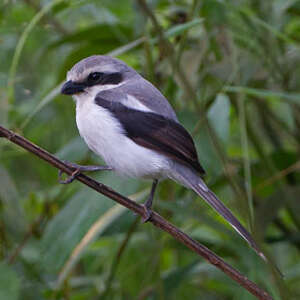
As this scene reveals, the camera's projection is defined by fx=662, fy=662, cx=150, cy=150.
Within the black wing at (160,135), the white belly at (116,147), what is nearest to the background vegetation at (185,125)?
the black wing at (160,135)

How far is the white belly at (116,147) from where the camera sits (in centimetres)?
235

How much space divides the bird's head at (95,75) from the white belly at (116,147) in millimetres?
120

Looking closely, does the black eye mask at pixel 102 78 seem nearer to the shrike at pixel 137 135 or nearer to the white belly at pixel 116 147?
the shrike at pixel 137 135

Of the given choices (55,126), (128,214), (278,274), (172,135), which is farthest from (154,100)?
(55,126)

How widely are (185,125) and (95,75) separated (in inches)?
18.0

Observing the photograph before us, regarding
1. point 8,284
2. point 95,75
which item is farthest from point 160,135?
point 8,284

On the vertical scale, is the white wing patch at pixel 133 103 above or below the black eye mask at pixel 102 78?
below

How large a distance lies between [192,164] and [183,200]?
2.22ft

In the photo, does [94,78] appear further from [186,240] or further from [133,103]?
[186,240]

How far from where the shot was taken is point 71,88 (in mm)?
2443

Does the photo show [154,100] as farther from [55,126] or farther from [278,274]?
[55,126]

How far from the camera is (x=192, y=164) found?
7.67 ft

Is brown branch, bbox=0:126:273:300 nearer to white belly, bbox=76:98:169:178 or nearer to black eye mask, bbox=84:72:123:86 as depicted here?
white belly, bbox=76:98:169:178

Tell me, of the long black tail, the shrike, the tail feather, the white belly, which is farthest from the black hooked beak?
the tail feather
